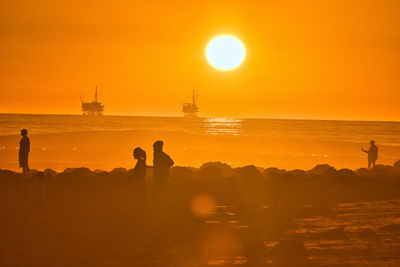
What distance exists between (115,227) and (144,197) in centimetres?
113

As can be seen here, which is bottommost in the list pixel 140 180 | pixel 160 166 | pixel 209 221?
pixel 209 221

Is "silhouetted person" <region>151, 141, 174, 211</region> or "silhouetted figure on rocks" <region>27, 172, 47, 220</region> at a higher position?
"silhouetted person" <region>151, 141, 174, 211</region>

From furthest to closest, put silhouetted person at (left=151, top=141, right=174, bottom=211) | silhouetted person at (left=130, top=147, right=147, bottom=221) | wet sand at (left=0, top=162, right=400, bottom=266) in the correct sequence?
silhouetted person at (left=151, top=141, right=174, bottom=211) < silhouetted person at (left=130, top=147, right=147, bottom=221) < wet sand at (left=0, top=162, right=400, bottom=266)

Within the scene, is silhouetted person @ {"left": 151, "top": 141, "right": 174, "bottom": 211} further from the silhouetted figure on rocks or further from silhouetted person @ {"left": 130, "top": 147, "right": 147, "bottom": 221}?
the silhouetted figure on rocks

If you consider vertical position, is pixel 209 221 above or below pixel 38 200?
below

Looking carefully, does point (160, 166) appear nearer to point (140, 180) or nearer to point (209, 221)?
point (140, 180)

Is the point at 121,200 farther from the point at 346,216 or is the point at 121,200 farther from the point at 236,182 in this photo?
the point at 346,216

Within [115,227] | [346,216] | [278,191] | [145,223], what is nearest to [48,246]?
[115,227]

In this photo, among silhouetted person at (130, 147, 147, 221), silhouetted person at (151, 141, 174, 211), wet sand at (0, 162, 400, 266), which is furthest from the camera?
silhouetted person at (151, 141, 174, 211)

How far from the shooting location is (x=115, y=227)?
10.6 m

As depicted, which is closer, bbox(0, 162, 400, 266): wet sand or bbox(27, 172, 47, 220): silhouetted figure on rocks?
bbox(0, 162, 400, 266): wet sand

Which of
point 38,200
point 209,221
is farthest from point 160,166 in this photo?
point 38,200

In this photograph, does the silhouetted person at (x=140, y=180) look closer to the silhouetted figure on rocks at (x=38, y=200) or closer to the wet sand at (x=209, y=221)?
the wet sand at (x=209, y=221)

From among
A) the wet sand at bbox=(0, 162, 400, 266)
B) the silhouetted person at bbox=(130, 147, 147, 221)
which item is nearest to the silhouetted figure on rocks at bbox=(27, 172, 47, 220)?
the wet sand at bbox=(0, 162, 400, 266)
